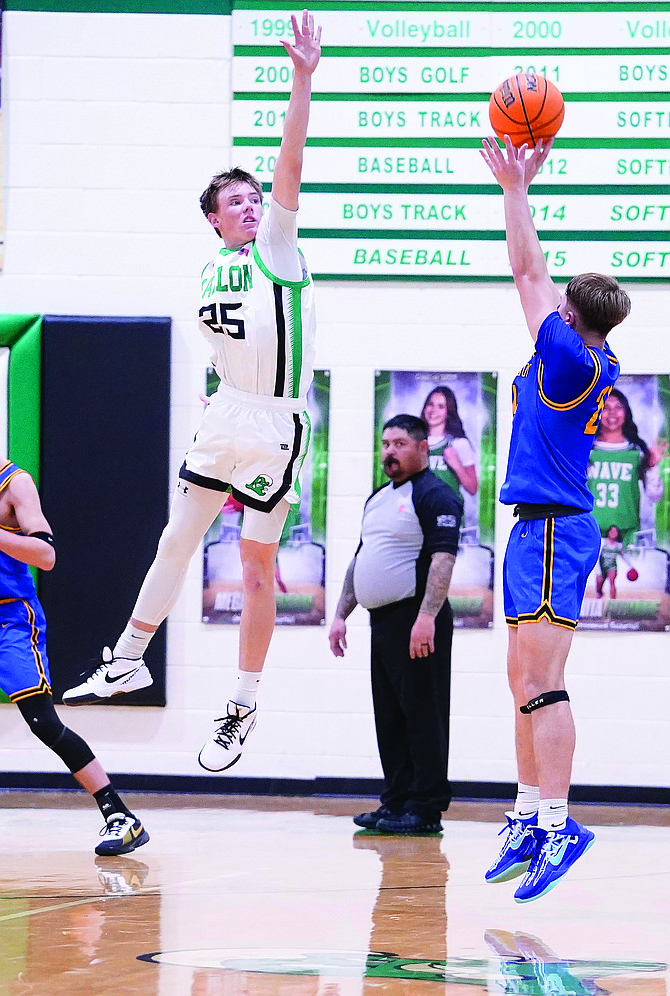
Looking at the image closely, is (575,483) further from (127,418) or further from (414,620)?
(127,418)

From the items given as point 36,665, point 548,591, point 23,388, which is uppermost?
point 23,388

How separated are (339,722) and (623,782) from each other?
60.8 inches

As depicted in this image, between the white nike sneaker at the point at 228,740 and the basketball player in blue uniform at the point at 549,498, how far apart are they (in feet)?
3.12

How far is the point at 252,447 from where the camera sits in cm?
408

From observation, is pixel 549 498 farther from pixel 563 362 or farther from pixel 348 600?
pixel 348 600

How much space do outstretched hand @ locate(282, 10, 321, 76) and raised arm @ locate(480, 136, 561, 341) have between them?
22.4 inches

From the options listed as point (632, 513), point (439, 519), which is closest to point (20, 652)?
point (439, 519)

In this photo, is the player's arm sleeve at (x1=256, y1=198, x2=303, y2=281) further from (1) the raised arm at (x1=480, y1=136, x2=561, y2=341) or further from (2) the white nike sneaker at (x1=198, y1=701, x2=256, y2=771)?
(2) the white nike sneaker at (x1=198, y1=701, x2=256, y2=771)

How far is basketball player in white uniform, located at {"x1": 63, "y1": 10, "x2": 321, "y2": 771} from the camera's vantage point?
13.3 feet

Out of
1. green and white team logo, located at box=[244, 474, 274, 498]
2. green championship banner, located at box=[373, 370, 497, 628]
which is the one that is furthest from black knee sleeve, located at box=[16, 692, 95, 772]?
green championship banner, located at box=[373, 370, 497, 628]

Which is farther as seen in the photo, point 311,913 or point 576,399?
point 311,913

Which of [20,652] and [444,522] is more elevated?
[444,522]

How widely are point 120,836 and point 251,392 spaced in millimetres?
2062

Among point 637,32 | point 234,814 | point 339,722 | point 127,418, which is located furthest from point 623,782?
point 637,32
